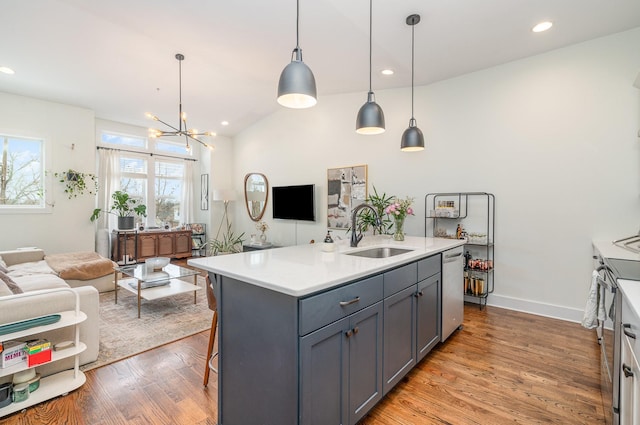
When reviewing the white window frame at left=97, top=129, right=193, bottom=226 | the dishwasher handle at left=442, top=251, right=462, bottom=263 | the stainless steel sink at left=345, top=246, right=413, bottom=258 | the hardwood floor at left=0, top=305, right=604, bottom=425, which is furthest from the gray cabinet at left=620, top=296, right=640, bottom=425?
the white window frame at left=97, top=129, right=193, bottom=226

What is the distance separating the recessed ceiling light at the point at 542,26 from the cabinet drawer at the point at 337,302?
9.76 ft

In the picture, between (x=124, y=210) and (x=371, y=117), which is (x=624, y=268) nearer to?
(x=371, y=117)

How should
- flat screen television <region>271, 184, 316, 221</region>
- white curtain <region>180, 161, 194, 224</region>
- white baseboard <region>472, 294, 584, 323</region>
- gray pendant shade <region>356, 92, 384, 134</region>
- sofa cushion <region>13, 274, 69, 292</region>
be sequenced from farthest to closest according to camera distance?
1. white curtain <region>180, 161, 194, 224</region>
2. flat screen television <region>271, 184, 316, 221</region>
3. white baseboard <region>472, 294, 584, 323</region>
4. sofa cushion <region>13, 274, 69, 292</region>
5. gray pendant shade <region>356, 92, 384, 134</region>

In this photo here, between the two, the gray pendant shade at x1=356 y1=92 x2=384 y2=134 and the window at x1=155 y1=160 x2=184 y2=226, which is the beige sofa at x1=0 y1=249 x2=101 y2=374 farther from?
the window at x1=155 y1=160 x2=184 y2=226

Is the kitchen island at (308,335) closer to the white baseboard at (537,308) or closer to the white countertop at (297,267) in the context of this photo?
the white countertop at (297,267)

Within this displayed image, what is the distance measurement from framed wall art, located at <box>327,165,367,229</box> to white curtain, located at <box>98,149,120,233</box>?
468 centimetres

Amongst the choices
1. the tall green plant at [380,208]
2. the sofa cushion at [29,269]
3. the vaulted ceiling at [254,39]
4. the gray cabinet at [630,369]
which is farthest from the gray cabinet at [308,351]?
the sofa cushion at [29,269]

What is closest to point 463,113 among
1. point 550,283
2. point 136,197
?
point 550,283

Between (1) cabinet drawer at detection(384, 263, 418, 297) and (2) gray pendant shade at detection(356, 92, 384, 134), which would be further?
(2) gray pendant shade at detection(356, 92, 384, 134)

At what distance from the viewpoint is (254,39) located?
3.44m

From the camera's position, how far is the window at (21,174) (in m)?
4.97

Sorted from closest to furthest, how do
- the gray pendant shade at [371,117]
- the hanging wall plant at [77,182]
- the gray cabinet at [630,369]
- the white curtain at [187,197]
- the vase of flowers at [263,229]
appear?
1. the gray cabinet at [630,369]
2. the gray pendant shade at [371,117]
3. the hanging wall plant at [77,182]
4. the vase of flowers at [263,229]
5. the white curtain at [187,197]

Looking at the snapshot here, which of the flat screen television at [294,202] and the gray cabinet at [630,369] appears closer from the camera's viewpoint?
the gray cabinet at [630,369]

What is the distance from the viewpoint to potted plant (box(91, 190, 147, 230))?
612cm
